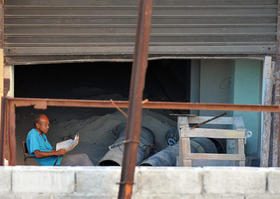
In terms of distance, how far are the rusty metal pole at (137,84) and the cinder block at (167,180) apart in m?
0.47

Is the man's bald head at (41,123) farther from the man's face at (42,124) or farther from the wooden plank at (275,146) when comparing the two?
the wooden plank at (275,146)

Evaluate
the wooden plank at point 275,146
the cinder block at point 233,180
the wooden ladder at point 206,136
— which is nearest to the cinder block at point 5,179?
the cinder block at point 233,180

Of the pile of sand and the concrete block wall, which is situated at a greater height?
the pile of sand

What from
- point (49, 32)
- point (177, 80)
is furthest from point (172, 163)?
point (177, 80)

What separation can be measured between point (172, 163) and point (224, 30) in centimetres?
222

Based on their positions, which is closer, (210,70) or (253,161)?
(253,161)

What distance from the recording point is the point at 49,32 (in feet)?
24.5

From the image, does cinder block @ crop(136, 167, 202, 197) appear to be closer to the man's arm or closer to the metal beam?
the metal beam

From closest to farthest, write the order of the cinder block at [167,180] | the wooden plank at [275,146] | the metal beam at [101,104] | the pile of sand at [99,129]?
the cinder block at [167,180], the metal beam at [101,104], the wooden plank at [275,146], the pile of sand at [99,129]

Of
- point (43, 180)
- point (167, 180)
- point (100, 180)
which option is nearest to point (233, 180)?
point (167, 180)

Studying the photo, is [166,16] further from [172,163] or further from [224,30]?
[172,163]

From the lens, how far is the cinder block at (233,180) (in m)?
3.89

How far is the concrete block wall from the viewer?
3.88 meters

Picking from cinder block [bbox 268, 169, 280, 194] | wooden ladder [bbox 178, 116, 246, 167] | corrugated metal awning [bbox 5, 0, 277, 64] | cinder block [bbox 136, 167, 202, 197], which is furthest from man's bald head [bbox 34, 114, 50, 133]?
cinder block [bbox 268, 169, 280, 194]
